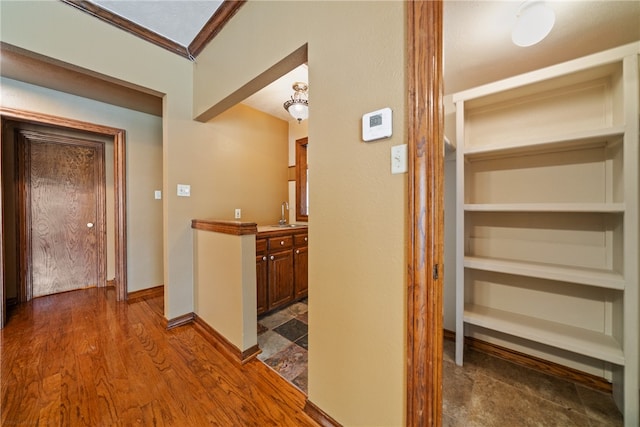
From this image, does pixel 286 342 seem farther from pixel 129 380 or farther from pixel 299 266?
pixel 129 380

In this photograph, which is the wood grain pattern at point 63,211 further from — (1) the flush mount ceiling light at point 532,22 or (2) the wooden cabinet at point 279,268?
(1) the flush mount ceiling light at point 532,22

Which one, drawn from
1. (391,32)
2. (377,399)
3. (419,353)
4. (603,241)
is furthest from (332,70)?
(603,241)

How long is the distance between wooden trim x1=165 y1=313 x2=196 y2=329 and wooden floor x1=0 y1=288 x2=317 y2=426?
6cm

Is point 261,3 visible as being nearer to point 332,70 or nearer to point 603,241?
point 332,70

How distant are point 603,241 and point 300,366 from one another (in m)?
2.13

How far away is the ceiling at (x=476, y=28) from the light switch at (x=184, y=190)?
1.25 metres

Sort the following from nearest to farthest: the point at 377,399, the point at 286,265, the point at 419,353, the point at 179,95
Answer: the point at 419,353 < the point at 377,399 < the point at 179,95 < the point at 286,265

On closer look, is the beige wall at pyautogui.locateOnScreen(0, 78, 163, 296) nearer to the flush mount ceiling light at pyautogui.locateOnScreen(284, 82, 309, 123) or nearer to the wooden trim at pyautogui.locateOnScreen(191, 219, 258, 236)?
the wooden trim at pyautogui.locateOnScreen(191, 219, 258, 236)

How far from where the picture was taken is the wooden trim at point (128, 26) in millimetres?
1679

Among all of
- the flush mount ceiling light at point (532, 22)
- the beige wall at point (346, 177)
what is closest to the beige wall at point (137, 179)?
the beige wall at point (346, 177)

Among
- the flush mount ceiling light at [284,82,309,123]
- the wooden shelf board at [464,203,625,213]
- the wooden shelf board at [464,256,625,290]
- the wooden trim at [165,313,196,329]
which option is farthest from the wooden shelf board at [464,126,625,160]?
the wooden trim at [165,313,196,329]

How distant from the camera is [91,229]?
3.16 metres

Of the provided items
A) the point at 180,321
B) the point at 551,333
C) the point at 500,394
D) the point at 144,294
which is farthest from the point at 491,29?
the point at 144,294

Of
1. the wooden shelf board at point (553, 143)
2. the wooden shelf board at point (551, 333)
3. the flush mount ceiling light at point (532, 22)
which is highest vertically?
the flush mount ceiling light at point (532, 22)
